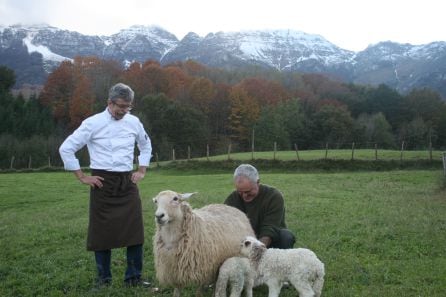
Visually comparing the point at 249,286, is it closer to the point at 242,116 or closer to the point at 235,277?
the point at 235,277

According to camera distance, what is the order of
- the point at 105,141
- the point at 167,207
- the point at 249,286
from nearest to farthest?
the point at 167,207, the point at 249,286, the point at 105,141

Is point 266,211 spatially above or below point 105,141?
below

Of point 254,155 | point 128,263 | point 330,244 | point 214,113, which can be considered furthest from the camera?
point 214,113

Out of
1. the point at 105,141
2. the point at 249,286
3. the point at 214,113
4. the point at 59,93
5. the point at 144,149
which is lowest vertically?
the point at 249,286

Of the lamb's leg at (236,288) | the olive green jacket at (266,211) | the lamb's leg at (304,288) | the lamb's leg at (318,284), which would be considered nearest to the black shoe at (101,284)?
the lamb's leg at (236,288)

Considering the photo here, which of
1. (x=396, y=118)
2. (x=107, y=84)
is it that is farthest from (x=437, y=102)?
(x=107, y=84)

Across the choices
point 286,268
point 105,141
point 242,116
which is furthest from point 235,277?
point 242,116

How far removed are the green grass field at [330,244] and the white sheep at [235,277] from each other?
60 centimetres

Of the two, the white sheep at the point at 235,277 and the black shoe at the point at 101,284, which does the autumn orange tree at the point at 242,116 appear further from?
the white sheep at the point at 235,277

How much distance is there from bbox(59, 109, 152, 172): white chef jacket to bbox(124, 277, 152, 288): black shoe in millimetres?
1761

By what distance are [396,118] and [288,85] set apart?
2802cm

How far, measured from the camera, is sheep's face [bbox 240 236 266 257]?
6199 mm

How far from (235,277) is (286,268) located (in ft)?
2.43

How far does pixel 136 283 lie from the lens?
7152 millimetres
